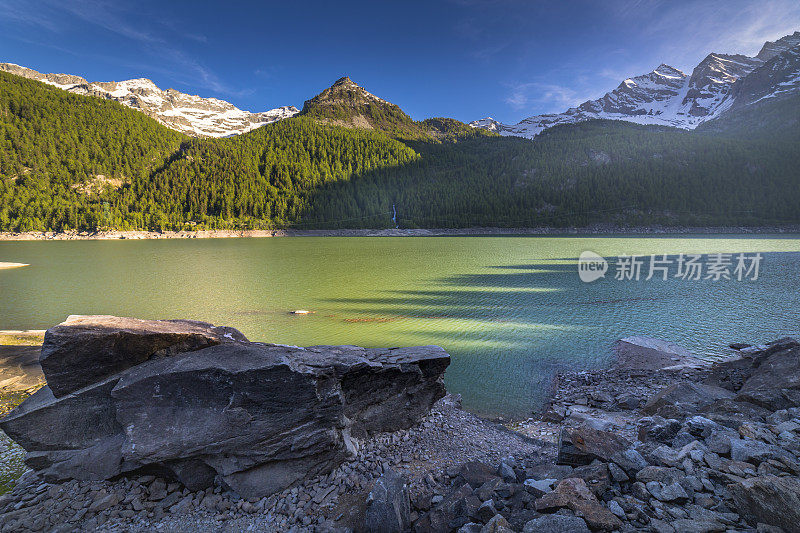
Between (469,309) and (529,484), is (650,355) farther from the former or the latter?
Answer: (529,484)

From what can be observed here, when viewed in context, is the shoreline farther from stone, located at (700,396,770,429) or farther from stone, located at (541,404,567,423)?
stone, located at (700,396,770,429)

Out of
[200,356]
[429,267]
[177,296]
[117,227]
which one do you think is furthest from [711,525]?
[117,227]

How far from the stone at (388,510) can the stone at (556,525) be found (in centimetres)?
166

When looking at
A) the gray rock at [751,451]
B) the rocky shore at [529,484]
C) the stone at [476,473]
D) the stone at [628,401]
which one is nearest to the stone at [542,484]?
the rocky shore at [529,484]

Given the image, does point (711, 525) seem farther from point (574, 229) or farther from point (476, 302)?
point (574, 229)

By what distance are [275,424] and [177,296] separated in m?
22.4

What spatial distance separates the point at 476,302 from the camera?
69.2 feet

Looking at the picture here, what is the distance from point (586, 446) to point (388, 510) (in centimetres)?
307

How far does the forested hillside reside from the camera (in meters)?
128

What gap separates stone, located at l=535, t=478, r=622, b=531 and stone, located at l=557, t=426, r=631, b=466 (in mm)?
1138

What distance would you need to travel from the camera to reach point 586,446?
204 inches

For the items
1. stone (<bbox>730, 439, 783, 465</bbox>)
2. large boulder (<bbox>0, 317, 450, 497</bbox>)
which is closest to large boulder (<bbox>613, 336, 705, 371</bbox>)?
stone (<bbox>730, 439, 783, 465</bbox>)

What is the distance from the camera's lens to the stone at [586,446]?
5.08 m

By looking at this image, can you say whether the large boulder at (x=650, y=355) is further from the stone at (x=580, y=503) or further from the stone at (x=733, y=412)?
the stone at (x=580, y=503)
